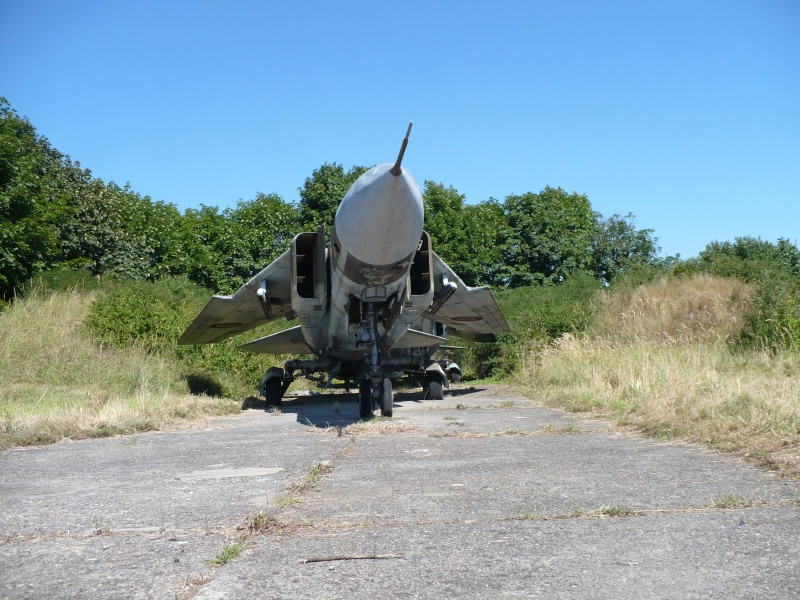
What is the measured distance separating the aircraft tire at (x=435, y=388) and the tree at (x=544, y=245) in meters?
22.5

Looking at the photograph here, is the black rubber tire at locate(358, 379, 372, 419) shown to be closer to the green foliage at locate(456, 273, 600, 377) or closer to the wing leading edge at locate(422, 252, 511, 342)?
the wing leading edge at locate(422, 252, 511, 342)

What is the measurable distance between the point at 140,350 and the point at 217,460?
938cm

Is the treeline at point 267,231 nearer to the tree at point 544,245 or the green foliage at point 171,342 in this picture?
the tree at point 544,245

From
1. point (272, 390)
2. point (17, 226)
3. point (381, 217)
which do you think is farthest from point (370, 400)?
point (17, 226)

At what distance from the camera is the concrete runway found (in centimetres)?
223

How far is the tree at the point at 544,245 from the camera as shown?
35906 millimetres

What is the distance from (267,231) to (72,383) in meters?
24.8

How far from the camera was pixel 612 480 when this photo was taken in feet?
12.7

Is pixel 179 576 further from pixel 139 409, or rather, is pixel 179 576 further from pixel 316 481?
pixel 139 409

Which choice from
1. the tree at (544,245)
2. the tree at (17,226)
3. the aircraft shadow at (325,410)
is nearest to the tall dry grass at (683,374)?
the aircraft shadow at (325,410)

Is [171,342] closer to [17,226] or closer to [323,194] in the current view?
[17,226]

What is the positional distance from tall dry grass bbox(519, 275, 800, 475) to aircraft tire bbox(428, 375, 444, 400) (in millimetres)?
1736

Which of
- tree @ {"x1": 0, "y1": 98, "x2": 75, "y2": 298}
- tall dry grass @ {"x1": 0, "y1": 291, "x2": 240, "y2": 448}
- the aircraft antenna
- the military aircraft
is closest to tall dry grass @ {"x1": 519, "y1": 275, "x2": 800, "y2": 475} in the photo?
the military aircraft

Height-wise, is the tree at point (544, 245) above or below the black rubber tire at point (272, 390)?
above
